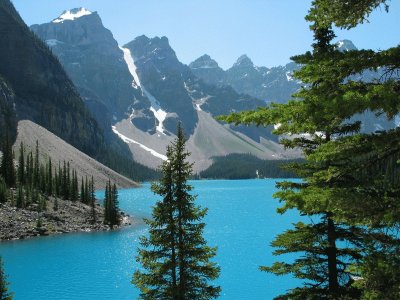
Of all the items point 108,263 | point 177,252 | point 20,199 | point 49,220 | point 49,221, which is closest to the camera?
point 177,252

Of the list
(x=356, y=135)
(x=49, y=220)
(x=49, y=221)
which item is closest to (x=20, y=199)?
(x=49, y=220)

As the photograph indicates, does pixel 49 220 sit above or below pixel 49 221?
above

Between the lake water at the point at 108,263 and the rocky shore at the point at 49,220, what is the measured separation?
4.03 m

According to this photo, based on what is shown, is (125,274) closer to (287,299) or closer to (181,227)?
(181,227)

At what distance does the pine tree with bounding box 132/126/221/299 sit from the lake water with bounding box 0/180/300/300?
27.0 m

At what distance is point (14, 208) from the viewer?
90.4 m

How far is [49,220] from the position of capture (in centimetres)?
9256

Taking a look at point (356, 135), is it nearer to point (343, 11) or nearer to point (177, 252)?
point (343, 11)

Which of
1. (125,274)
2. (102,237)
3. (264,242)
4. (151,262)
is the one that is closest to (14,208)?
(102,237)

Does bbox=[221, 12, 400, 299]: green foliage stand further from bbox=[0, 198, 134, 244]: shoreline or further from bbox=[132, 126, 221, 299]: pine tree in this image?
bbox=[0, 198, 134, 244]: shoreline

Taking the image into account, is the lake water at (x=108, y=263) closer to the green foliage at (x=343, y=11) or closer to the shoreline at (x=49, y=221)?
the shoreline at (x=49, y=221)

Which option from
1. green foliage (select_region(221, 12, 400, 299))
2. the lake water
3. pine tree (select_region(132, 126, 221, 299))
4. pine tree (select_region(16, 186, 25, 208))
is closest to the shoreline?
pine tree (select_region(16, 186, 25, 208))

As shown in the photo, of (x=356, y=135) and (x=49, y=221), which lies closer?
(x=356, y=135)

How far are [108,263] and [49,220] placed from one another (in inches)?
1316
